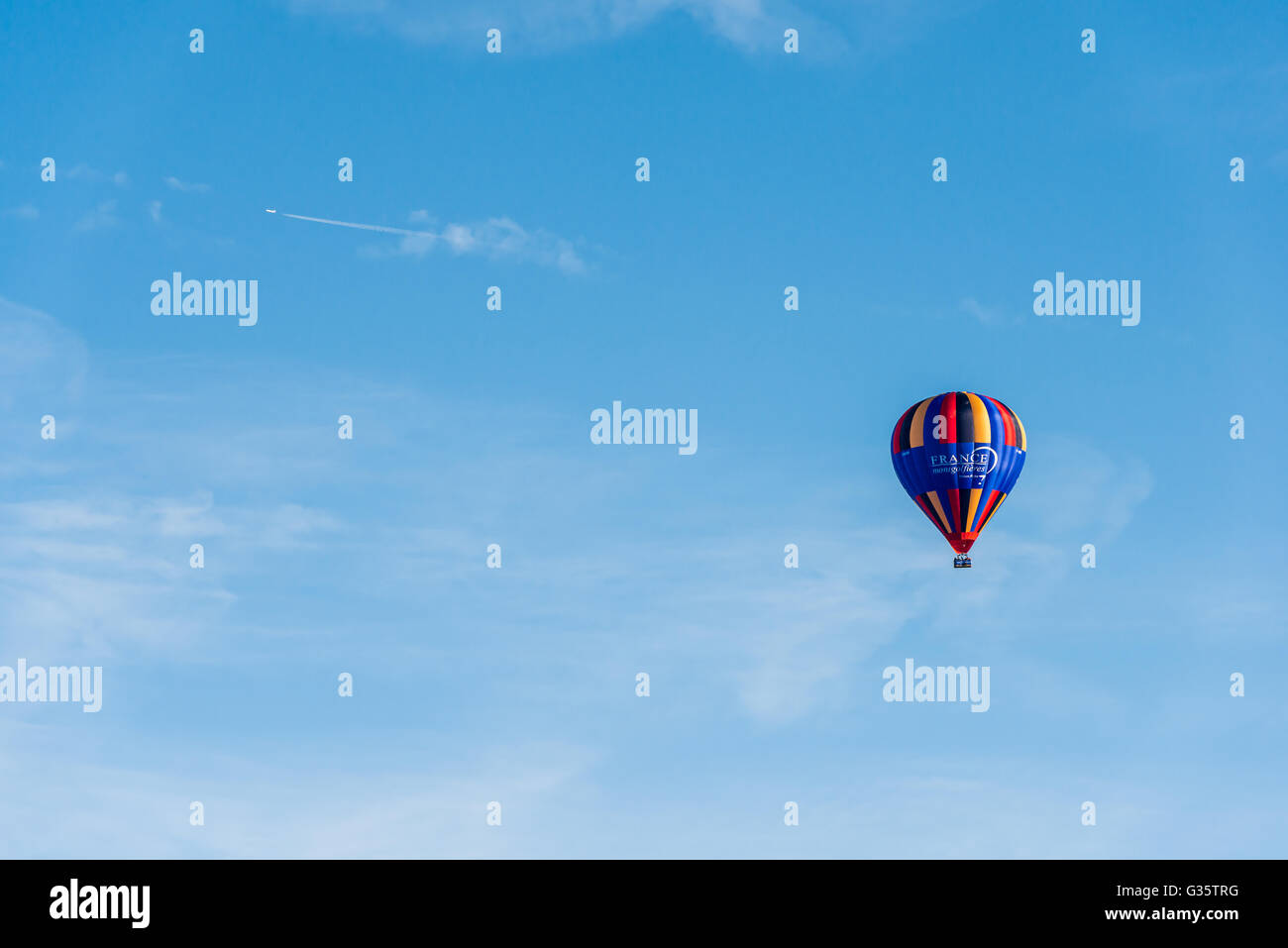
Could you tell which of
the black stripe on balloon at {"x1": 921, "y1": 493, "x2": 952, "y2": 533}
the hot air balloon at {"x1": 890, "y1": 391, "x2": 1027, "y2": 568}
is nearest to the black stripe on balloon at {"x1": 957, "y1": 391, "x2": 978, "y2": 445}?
the hot air balloon at {"x1": 890, "y1": 391, "x2": 1027, "y2": 568}

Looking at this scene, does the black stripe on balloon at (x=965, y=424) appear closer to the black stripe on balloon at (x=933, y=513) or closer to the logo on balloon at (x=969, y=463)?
the logo on balloon at (x=969, y=463)

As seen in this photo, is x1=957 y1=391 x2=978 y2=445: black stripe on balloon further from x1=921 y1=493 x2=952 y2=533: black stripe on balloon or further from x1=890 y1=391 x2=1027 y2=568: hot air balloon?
x1=921 y1=493 x2=952 y2=533: black stripe on balloon

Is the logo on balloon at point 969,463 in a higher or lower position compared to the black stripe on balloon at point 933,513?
higher

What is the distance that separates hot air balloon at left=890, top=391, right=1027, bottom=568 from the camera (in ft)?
284

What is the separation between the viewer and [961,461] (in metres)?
86.4

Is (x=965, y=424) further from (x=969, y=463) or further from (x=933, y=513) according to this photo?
(x=933, y=513)

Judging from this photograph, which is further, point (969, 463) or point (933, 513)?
point (933, 513)

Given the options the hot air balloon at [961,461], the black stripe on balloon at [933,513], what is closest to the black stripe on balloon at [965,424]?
the hot air balloon at [961,461]

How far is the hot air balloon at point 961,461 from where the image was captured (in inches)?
3403
